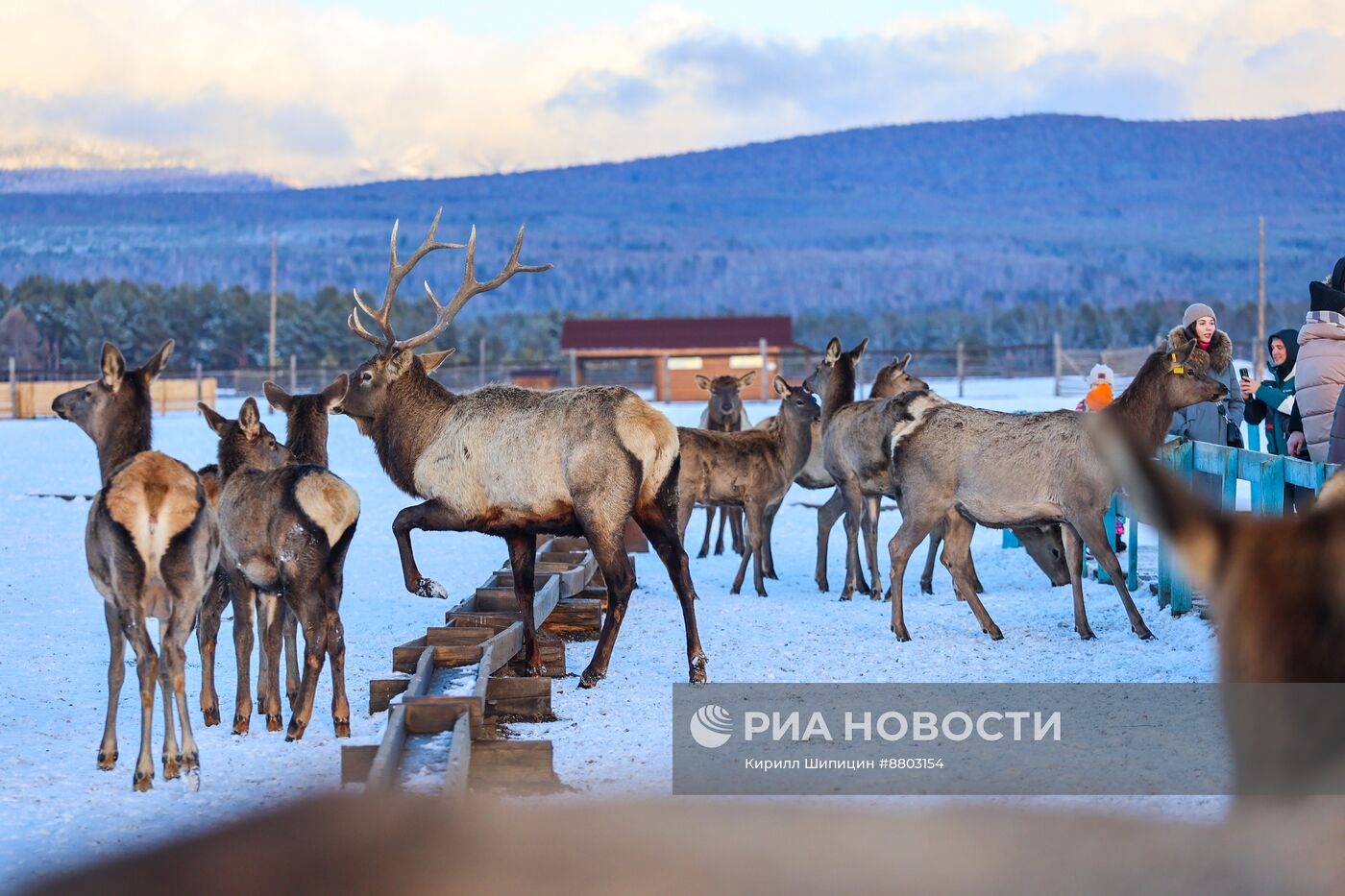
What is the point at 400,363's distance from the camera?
10.6 metres

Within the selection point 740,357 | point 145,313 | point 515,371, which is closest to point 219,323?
point 145,313

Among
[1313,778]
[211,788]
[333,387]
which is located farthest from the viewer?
[333,387]

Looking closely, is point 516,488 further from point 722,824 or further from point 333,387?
point 722,824

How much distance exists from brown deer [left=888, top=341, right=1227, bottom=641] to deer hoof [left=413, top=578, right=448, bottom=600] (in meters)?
3.87

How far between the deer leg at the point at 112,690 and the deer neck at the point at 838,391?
9415mm

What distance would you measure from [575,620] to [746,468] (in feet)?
14.4

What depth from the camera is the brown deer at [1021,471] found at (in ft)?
36.7

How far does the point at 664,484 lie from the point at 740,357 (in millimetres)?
53318

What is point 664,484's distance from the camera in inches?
382

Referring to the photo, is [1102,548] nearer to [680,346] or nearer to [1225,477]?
[1225,477]

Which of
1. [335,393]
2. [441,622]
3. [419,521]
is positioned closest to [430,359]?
[335,393]

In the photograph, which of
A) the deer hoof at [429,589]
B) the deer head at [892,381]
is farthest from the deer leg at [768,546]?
the deer hoof at [429,589]

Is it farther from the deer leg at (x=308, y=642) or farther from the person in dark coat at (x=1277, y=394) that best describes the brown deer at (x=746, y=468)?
the deer leg at (x=308, y=642)

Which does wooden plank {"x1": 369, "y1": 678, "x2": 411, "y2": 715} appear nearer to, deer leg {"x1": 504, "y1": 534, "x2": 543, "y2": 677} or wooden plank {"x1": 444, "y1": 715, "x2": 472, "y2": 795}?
wooden plank {"x1": 444, "y1": 715, "x2": 472, "y2": 795}
